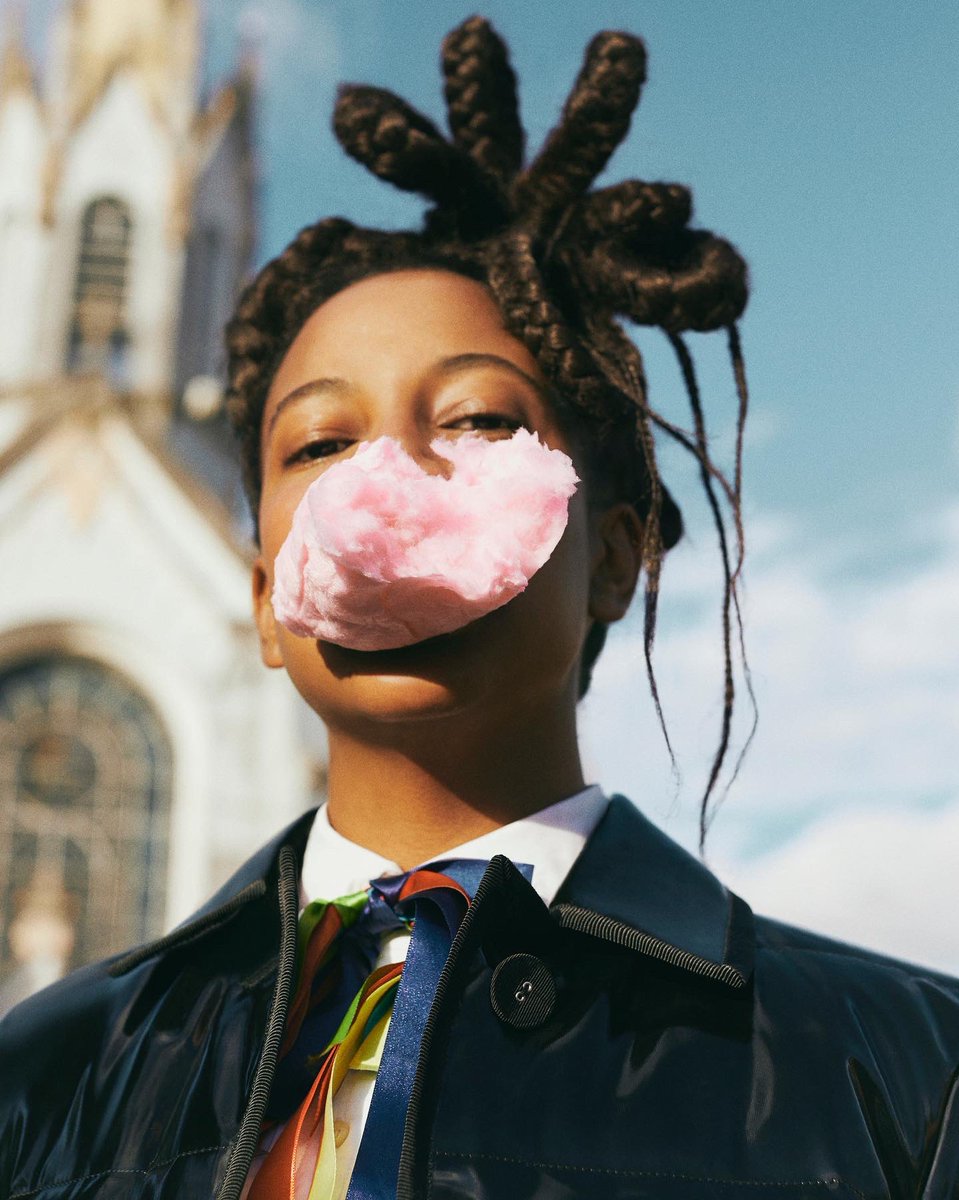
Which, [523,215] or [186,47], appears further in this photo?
[186,47]

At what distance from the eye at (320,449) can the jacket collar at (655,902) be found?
67cm

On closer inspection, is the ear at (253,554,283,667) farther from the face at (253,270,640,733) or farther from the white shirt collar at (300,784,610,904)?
the white shirt collar at (300,784,610,904)

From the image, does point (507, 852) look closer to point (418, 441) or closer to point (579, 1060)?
point (579, 1060)

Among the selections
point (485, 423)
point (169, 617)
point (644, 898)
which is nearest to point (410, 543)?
point (485, 423)

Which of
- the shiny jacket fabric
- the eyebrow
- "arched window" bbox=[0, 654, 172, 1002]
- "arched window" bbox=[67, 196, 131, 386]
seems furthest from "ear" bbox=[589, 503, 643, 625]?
"arched window" bbox=[67, 196, 131, 386]

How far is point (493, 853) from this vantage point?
1.93 m

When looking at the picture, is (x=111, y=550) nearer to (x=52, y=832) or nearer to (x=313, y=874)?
(x=52, y=832)

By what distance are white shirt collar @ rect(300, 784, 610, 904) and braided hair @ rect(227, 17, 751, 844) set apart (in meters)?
0.24

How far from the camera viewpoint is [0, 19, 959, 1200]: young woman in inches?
64.6

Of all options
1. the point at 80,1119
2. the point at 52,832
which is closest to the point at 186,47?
the point at 52,832

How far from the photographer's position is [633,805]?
2.17m

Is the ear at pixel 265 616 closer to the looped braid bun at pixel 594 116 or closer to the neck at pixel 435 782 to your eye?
the neck at pixel 435 782

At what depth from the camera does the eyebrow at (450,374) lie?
2.09 m

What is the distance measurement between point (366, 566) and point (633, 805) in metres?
0.67
